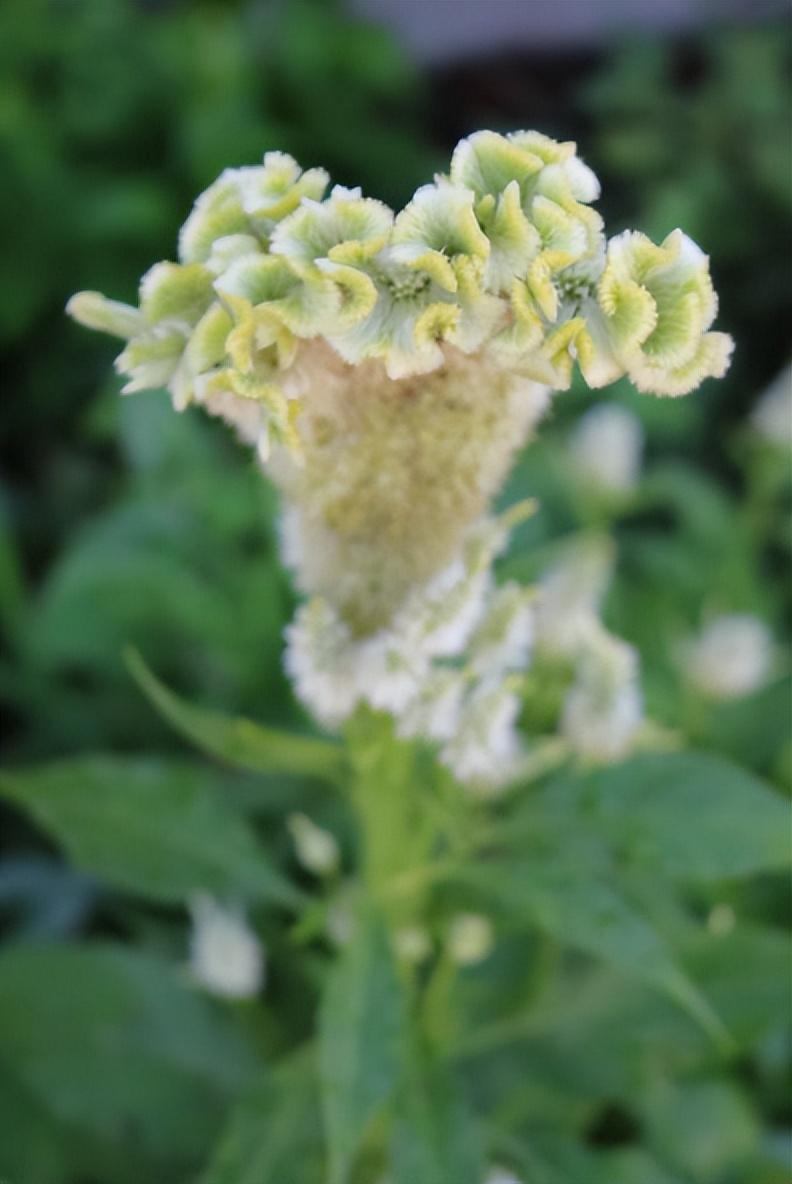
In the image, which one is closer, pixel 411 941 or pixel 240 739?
pixel 240 739

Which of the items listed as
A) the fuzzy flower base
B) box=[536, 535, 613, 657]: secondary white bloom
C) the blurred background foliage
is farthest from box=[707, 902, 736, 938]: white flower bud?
the fuzzy flower base

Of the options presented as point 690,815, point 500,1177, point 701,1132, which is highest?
point 690,815

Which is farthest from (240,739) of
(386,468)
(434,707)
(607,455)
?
(607,455)

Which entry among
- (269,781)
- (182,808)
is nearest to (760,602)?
(269,781)

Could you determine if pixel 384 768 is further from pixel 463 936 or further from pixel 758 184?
pixel 758 184

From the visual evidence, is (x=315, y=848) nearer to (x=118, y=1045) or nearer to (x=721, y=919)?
(x=118, y=1045)

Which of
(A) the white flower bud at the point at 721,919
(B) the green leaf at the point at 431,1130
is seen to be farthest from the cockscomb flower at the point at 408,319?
(A) the white flower bud at the point at 721,919

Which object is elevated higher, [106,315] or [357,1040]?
[106,315]
